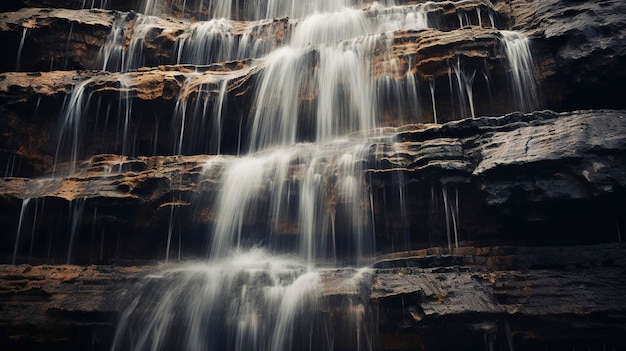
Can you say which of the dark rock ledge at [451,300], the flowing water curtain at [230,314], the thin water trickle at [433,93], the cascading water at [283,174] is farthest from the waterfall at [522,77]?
the flowing water curtain at [230,314]

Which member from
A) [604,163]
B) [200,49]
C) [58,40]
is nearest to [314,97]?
[200,49]

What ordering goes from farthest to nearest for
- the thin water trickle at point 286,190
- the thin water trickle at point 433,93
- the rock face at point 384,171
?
the thin water trickle at point 433,93 → the thin water trickle at point 286,190 → the rock face at point 384,171

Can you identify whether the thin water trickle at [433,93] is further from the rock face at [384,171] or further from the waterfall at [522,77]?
the waterfall at [522,77]

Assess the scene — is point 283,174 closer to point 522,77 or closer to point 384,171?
point 384,171

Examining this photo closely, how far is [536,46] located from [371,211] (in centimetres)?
584

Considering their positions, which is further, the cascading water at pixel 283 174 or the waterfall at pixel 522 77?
the waterfall at pixel 522 77

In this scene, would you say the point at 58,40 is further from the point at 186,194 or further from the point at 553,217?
the point at 553,217

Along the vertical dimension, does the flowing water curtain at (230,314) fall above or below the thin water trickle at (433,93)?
below

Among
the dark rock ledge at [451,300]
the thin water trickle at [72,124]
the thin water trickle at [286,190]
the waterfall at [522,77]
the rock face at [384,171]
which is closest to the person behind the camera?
the dark rock ledge at [451,300]

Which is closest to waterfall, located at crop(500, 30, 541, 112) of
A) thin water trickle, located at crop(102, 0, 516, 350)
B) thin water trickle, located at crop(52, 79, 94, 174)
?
thin water trickle, located at crop(102, 0, 516, 350)

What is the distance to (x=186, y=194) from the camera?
978 centimetres

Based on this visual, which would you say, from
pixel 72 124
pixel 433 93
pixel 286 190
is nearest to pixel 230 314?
pixel 286 190

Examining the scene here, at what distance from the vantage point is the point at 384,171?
28.8 ft

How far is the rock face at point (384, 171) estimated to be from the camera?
6969 mm
